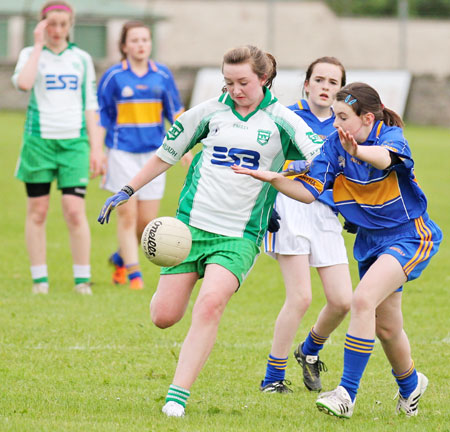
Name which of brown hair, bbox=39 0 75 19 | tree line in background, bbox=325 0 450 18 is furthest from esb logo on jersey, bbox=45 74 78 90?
tree line in background, bbox=325 0 450 18

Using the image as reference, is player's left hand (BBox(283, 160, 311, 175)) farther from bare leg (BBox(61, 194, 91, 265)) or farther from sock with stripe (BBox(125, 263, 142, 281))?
sock with stripe (BBox(125, 263, 142, 281))

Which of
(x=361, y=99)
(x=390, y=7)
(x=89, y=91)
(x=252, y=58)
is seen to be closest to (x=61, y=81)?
(x=89, y=91)

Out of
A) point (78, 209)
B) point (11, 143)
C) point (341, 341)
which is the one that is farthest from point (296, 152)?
point (11, 143)

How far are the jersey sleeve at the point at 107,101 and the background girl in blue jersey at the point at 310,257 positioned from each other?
3.55m

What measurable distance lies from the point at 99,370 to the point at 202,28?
44.5m

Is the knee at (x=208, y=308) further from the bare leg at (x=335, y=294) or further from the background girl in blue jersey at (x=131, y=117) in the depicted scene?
the background girl in blue jersey at (x=131, y=117)

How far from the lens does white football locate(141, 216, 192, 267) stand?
553cm

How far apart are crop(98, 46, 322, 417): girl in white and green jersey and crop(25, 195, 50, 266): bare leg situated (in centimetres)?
375

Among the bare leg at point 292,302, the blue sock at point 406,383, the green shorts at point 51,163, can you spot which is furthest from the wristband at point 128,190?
the green shorts at point 51,163

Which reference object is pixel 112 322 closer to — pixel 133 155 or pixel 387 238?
pixel 133 155

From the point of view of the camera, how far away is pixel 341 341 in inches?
320

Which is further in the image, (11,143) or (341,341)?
(11,143)

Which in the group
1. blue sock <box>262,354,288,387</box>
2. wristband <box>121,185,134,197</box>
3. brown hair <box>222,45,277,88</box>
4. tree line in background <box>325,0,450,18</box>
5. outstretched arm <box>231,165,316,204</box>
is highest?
tree line in background <box>325,0,450,18</box>

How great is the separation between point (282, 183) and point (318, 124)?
1.26 metres
